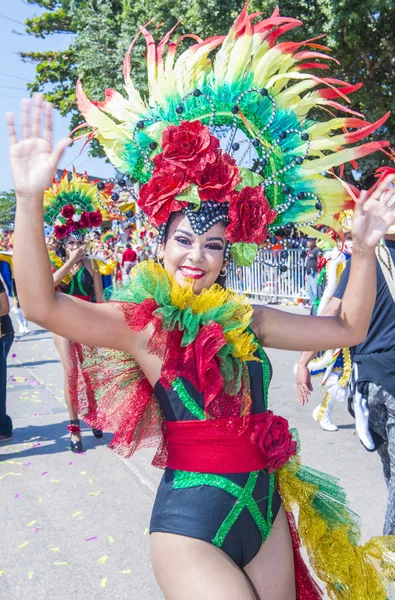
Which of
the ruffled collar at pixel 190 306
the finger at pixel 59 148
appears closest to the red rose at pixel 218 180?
the ruffled collar at pixel 190 306

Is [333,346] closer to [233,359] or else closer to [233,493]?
[233,359]

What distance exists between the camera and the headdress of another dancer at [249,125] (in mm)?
2092

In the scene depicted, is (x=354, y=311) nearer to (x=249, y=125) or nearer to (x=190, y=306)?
(x=190, y=306)

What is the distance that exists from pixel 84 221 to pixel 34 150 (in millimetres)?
3972

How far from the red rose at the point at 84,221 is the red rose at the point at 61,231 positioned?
0.13 metres

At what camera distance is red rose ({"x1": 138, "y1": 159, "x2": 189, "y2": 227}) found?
198 centimetres

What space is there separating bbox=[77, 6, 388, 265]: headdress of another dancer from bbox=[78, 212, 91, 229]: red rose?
321cm

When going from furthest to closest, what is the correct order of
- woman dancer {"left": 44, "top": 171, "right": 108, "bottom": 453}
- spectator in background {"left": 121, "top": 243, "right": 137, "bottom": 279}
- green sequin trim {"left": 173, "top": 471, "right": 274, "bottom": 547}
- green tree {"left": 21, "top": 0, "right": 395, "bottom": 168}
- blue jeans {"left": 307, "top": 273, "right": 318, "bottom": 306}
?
1. spectator in background {"left": 121, "top": 243, "right": 137, "bottom": 279}
2. blue jeans {"left": 307, "top": 273, "right": 318, "bottom": 306}
3. green tree {"left": 21, "top": 0, "right": 395, "bottom": 168}
4. woman dancer {"left": 44, "top": 171, "right": 108, "bottom": 453}
5. green sequin trim {"left": 173, "top": 471, "right": 274, "bottom": 547}

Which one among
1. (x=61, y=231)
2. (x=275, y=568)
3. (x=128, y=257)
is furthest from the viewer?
(x=128, y=257)

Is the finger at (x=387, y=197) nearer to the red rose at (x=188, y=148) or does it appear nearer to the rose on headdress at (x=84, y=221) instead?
the red rose at (x=188, y=148)

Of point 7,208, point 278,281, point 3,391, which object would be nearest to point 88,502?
point 3,391

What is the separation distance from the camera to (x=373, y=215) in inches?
77.9

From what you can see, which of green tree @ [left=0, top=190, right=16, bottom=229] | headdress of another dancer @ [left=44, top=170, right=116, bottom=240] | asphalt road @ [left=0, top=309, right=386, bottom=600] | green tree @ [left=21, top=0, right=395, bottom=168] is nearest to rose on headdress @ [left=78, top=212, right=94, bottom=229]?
headdress of another dancer @ [left=44, top=170, right=116, bottom=240]

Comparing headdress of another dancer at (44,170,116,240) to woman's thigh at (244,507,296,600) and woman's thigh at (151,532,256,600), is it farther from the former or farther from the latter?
woman's thigh at (151,532,256,600)
